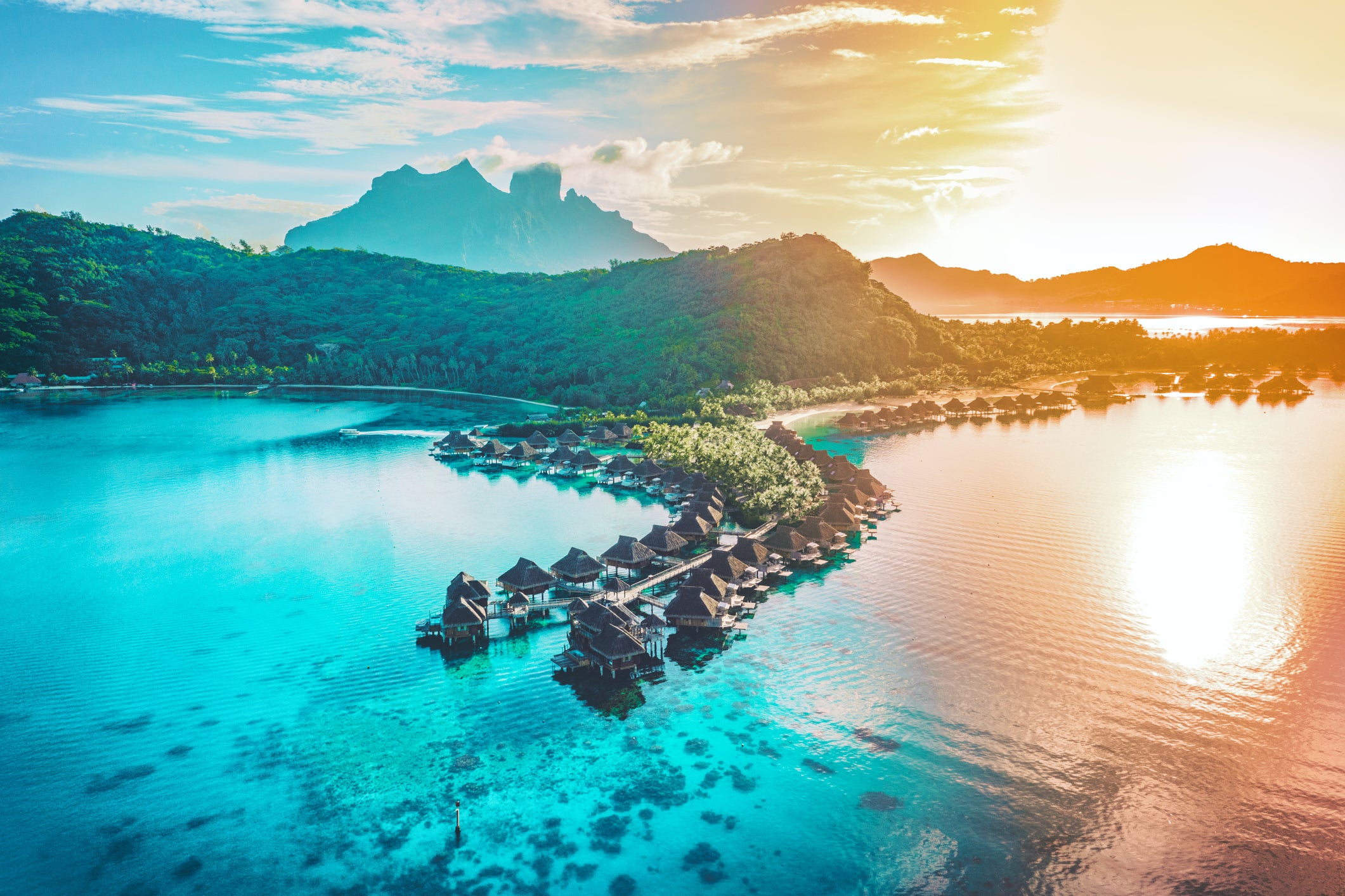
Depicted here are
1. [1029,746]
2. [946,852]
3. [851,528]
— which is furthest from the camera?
[851,528]

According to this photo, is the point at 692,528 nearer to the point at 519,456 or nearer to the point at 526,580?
the point at 526,580

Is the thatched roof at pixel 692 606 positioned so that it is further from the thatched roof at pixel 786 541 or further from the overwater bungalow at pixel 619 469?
the overwater bungalow at pixel 619 469

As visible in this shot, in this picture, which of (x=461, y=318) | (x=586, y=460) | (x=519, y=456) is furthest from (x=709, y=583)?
(x=461, y=318)

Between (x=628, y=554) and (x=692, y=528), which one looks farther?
(x=692, y=528)

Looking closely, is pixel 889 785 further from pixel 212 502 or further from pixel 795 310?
pixel 795 310

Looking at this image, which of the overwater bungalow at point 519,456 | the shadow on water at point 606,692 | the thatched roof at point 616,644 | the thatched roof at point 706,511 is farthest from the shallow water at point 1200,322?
the shadow on water at point 606,692

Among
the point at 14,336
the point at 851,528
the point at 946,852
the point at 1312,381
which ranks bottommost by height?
the point at 946,852

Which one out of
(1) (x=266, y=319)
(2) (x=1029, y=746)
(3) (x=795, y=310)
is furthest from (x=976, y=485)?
(1) (x=266, y=319)
